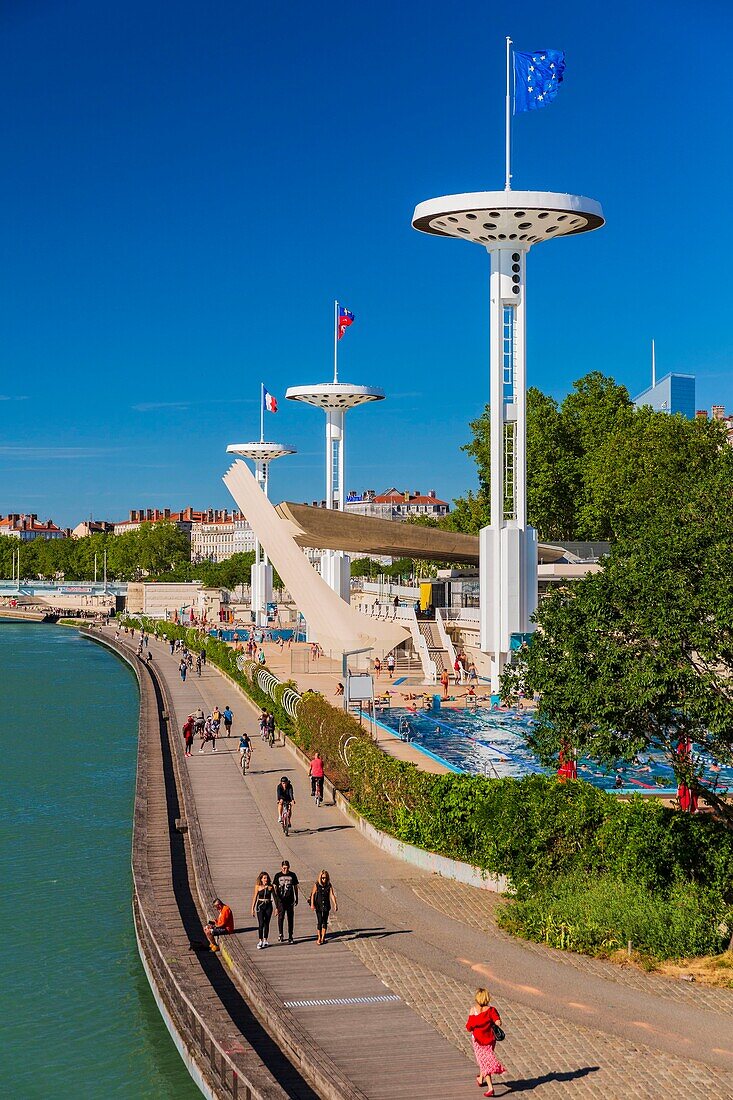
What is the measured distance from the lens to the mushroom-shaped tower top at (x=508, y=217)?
112 ft

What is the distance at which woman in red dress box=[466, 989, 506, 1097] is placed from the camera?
1048cm

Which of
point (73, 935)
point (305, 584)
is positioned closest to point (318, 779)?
point (73, 935)

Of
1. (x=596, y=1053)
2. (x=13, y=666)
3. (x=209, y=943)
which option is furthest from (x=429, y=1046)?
(x=13, y=666)

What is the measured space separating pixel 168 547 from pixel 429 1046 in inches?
6068

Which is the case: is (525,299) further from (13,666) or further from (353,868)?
(13,666)

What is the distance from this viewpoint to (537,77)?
34.7 meters

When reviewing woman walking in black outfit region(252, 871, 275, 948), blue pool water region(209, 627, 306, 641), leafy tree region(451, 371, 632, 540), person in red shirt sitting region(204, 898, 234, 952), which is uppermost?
leafy tree region(451, 371, 632, 540)

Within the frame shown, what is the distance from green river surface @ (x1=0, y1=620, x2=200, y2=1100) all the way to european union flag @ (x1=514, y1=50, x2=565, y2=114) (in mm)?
22693

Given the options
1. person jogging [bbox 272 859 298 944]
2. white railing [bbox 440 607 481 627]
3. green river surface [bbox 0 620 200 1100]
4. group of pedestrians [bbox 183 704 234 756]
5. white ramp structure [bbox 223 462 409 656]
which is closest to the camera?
green river surface [bbox 0 620 200 1100]

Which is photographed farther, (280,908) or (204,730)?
(204,730)

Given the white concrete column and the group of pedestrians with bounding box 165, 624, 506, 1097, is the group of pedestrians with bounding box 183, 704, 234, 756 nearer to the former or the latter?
the group of pedestrians with bounding box 165, 624, 506, 1097

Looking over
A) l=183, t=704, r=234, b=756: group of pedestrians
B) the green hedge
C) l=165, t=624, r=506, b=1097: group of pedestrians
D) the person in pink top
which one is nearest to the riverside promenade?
l=165, t=624, r=506, b=1097: group of pedestrians

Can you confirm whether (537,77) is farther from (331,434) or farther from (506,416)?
(331,434)

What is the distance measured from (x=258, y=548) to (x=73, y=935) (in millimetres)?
74726
